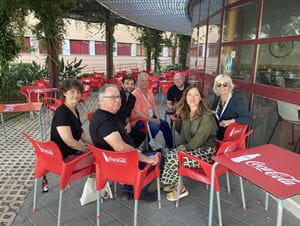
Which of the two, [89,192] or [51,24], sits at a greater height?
[51,24]

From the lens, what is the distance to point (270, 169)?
1.82 metres

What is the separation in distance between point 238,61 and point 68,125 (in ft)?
9.42

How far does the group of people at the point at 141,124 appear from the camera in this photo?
2.38 meters

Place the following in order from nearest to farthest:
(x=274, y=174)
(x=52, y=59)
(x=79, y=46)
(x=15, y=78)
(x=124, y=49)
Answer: (x=274, y=174) < (x=52, y=59) < (x=15, y=78) < (x=79, y=46) < (x=124, y=49)

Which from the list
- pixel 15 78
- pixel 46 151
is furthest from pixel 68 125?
pixel 15 78

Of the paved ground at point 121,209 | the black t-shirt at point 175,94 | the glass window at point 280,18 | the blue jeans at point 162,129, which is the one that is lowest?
the paved ground at point 121,209

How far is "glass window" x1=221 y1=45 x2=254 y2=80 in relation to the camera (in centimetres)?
383

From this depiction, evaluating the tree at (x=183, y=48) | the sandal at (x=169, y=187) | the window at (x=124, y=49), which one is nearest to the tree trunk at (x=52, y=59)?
the sandal at (x=169, y=187)

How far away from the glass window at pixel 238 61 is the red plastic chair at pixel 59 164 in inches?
102

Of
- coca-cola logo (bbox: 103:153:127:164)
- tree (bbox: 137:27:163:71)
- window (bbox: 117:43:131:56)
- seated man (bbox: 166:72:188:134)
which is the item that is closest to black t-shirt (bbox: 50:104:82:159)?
coca-cola logo (bbox: 103:153:127:164)

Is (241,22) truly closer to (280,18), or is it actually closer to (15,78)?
(280,18)

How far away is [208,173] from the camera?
2.30 m

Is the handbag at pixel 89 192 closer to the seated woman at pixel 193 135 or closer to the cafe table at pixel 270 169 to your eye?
the seated woman at pixel 193 135

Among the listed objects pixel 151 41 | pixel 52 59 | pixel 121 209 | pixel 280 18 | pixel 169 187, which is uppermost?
pixel 151 41
